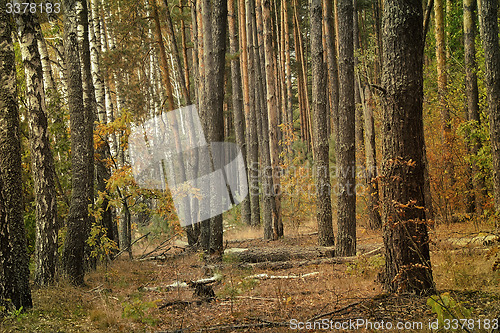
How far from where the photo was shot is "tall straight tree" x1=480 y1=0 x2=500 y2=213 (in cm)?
846

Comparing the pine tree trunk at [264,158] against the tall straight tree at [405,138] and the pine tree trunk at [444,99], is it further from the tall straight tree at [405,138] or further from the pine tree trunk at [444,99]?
the tall straight tree at [405,138]

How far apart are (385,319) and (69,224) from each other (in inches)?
207

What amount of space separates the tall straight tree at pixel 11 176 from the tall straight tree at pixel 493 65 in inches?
319

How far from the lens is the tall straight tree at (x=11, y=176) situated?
5180 mm

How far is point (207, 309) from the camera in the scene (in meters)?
5.98

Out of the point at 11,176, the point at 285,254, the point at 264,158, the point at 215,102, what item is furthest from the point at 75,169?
the point at 264,158

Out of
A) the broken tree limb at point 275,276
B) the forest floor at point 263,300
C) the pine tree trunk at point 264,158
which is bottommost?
the broken tree limb at point 275,276

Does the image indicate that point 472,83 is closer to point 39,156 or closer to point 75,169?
point 75,169

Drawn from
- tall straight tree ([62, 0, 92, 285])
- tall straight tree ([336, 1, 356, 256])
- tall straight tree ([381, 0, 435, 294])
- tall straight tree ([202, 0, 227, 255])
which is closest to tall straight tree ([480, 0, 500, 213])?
tall straight tree ([336, 1, 356, 256])

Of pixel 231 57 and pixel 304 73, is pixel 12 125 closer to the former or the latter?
pixel 231 57

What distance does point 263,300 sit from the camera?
20.3 feet

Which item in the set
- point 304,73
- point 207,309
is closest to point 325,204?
point 207,309

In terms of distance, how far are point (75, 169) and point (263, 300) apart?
3827 millimetres

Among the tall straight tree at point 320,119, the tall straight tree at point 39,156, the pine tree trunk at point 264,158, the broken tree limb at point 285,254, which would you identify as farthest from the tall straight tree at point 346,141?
the tall straight tree at point 39,156
